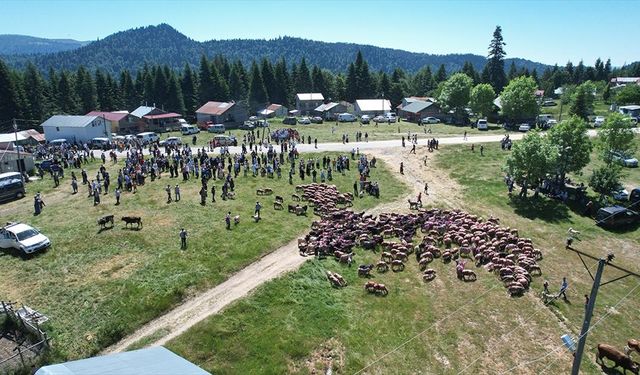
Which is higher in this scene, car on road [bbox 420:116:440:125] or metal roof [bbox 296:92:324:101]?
metal roof [bbox 296:92:324:101]

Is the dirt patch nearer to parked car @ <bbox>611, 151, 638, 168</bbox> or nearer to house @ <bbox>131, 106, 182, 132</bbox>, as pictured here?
parked car @ <bbox>611, 151, 638, 168</bbox>

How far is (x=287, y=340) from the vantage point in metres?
22.2

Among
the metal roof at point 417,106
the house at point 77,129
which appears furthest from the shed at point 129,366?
the metal roof at point 417,106

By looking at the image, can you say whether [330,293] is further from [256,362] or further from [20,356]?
[20,356]

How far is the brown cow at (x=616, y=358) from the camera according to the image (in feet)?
69.9

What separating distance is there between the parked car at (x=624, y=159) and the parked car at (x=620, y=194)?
8.06m

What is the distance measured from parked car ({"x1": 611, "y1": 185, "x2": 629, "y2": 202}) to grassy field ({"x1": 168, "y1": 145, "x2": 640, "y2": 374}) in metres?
17.9

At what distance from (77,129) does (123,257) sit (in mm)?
54885

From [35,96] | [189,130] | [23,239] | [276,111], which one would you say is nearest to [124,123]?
[189,130]

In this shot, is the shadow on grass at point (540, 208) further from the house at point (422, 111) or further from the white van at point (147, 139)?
the house at point (422, 111)

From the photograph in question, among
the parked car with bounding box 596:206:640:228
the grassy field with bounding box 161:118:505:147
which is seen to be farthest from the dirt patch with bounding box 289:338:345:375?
the grassy field with bounding box 161:118:505:147

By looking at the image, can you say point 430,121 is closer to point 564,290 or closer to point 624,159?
point 624,159

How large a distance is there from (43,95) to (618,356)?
4777 inches

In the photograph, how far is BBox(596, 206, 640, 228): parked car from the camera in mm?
41438
